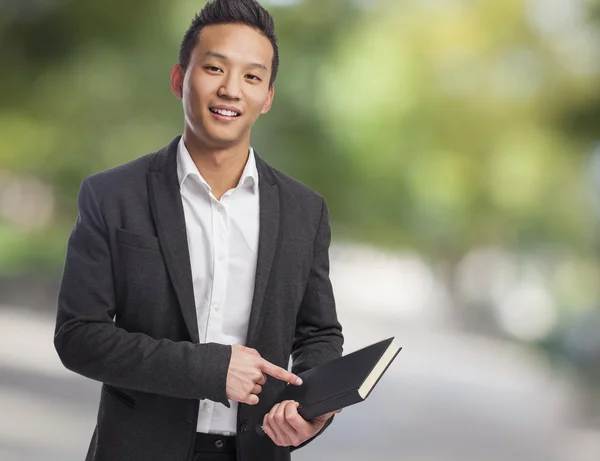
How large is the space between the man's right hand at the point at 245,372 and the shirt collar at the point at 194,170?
23 centimetres

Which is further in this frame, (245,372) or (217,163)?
(217,163)

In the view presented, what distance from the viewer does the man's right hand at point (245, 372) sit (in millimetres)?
1081

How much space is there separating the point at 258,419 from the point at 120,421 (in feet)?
0.56

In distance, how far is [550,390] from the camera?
6.43m

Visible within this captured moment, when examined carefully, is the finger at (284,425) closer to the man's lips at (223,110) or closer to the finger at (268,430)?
the finger at (268,430)

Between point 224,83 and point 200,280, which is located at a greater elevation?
point 224,83

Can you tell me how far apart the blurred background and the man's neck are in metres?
4.99

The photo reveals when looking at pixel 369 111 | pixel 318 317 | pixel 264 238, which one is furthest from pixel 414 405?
pixel 264 238

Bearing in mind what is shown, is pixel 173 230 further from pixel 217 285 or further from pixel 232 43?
pixel 232 43

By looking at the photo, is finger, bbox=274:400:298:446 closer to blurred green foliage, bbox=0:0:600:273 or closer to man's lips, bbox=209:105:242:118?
man's lips, bbox=209:105:242:118

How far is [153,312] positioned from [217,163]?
0.21 meters

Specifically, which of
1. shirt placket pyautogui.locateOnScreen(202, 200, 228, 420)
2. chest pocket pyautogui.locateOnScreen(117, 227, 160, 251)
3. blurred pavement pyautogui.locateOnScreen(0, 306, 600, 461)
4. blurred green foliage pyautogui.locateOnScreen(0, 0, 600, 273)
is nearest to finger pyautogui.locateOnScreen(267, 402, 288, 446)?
shirt placket pyautogui.locateOnScreen(202, 200, 228, 420)

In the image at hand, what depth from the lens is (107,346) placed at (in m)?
1.08

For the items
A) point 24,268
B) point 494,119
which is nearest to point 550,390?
point 494,119
